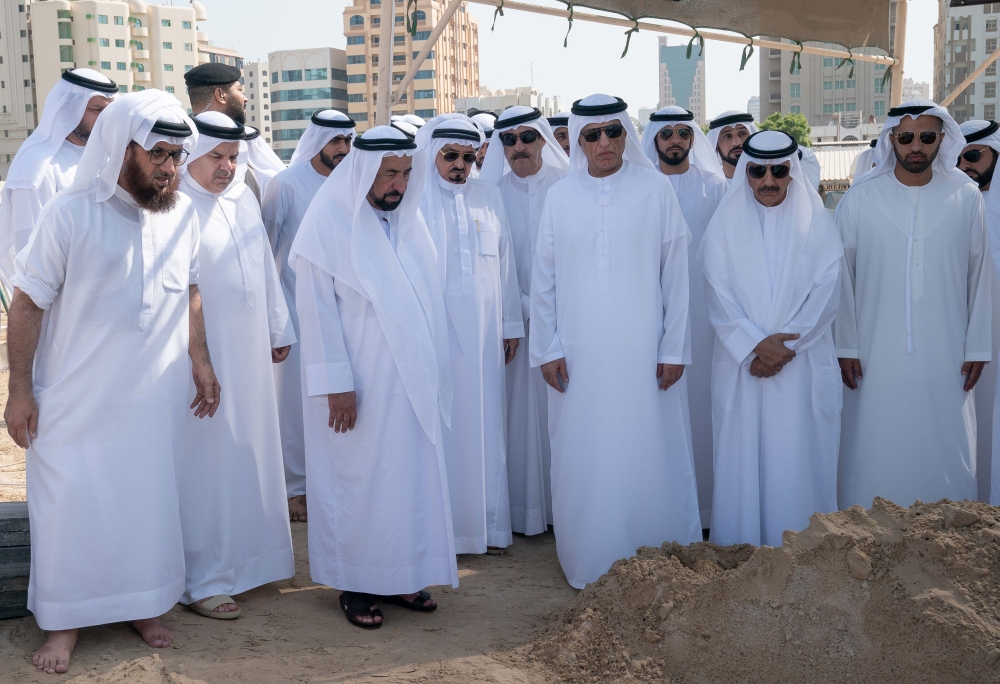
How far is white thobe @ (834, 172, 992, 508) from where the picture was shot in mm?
4789

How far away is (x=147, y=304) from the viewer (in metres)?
3.69

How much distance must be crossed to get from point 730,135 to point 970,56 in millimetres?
86377

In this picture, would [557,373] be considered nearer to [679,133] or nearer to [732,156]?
[679,133]

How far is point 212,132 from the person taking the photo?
4.21 metres

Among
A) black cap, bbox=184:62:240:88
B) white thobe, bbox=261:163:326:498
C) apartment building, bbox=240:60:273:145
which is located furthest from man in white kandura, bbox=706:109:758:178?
apartment building, bbox=240:60:273:145

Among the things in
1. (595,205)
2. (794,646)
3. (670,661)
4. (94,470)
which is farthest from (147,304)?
(794,646)

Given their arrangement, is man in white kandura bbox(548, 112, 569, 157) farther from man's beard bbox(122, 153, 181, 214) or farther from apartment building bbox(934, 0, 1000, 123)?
apartment building bbox(934, 0, 1000, 123)

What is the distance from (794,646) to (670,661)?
17.2 inches

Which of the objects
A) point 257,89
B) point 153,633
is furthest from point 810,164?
point 257,89

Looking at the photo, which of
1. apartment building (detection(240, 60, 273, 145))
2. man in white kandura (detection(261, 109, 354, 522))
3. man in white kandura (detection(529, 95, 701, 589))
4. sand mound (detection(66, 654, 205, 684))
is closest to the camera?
sand mound (detection(66, 654, 205, 684))

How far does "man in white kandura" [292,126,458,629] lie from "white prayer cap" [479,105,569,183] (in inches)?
57.9

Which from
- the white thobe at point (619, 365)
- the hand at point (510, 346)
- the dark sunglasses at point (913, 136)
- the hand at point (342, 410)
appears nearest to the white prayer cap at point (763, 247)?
the white thobe at point (619, 365)

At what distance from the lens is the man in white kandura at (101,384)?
351cm

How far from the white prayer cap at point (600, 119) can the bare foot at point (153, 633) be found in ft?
8.81
